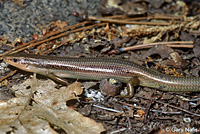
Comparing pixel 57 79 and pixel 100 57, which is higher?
pixel 100 57

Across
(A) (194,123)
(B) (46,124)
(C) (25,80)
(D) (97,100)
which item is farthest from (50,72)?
(A) (194,123)

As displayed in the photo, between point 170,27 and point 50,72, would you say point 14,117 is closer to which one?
point 50,72

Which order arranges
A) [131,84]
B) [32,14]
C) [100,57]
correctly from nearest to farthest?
[131,84] → [100,57] → [32,14]

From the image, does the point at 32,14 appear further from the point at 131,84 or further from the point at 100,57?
the point at 131,84

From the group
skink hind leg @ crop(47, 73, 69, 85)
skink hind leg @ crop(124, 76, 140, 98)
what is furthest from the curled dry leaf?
skink hind leg @ crop(124, 76, 140, 98)

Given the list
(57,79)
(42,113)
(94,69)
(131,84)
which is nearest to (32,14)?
(57,79)

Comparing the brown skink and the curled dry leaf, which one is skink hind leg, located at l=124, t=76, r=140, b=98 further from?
the curled dry leaf
